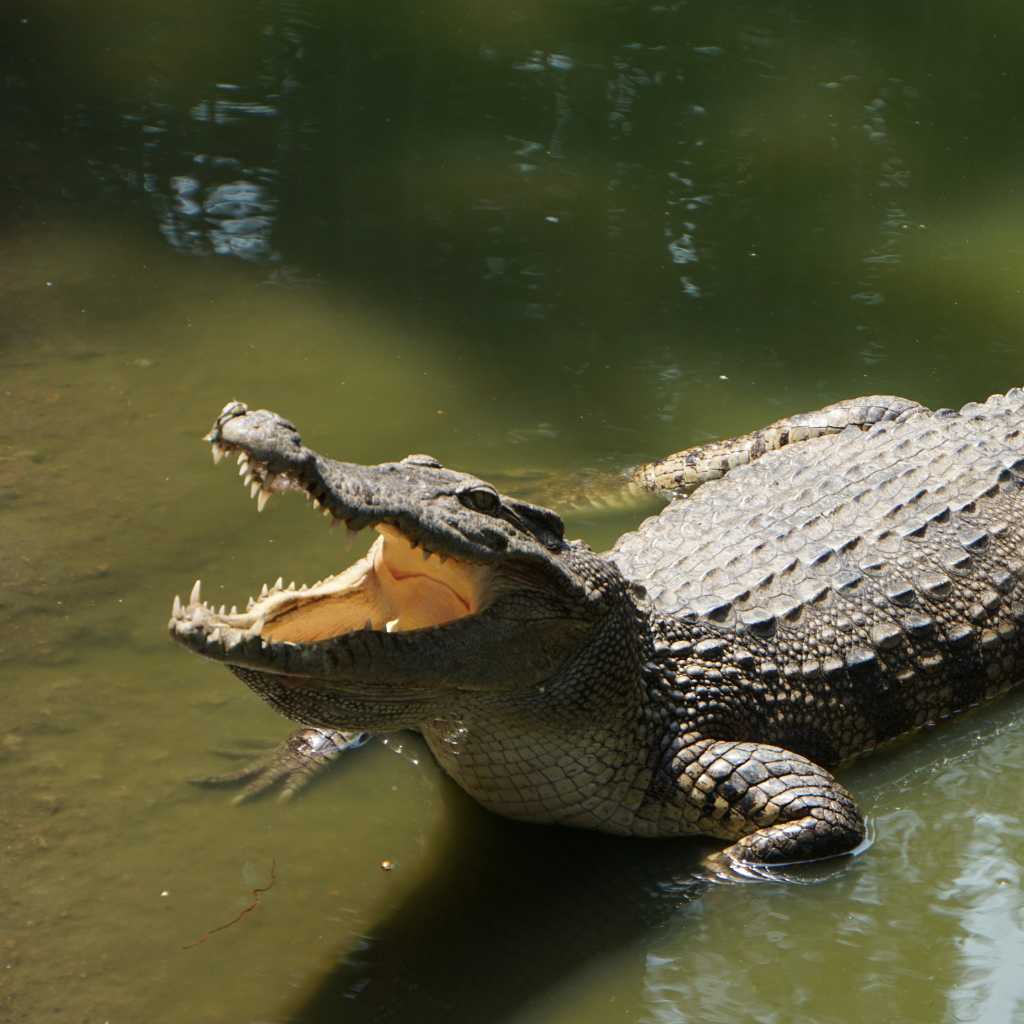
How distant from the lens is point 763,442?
655cm

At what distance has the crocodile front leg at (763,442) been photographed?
6.48 m

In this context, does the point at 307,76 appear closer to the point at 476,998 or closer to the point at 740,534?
the point at 740,534

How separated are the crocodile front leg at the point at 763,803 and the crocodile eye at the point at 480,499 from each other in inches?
38.7

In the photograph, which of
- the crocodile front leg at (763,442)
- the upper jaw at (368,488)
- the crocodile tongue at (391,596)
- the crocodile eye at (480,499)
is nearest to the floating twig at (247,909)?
the crocodile tongue at (391,596)

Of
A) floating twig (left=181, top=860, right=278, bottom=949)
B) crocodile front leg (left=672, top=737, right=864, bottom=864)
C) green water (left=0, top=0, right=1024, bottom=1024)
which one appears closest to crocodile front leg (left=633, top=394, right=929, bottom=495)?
green water (left=0, top=0, right=1024, bottom=1024)

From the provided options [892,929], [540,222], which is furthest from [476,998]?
[540,222]

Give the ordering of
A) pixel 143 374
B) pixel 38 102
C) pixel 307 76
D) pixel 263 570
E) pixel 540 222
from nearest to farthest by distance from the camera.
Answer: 1. pixel 263 570
2. pixel 143 374
3. pixel 540 222
4. pixel 38 102
5. pixel 307 76

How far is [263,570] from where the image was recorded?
5.68 meters

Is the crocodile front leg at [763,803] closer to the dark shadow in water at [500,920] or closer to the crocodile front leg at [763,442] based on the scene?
the dark shadow in water at [500,920]

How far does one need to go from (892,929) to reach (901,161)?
21.3ft

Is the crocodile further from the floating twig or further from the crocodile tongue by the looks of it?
the floating twig

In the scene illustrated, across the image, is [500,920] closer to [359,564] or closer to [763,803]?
[763,803]

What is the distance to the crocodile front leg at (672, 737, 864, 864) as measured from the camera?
4480mm

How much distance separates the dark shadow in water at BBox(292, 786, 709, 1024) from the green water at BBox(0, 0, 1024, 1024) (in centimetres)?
1
